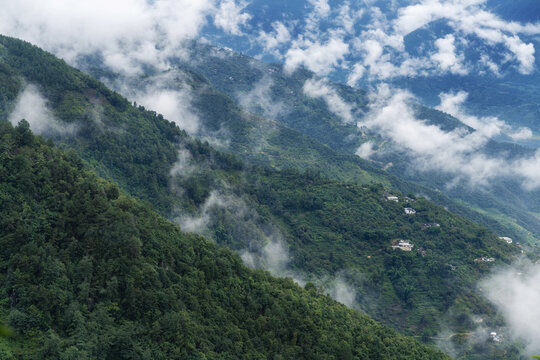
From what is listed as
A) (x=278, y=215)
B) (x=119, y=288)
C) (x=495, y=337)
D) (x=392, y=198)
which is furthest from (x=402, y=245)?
(x=119, y=288)

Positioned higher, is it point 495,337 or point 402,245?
point 402,245

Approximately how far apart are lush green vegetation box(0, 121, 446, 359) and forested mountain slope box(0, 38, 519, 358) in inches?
1797

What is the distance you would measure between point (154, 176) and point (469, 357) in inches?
3582

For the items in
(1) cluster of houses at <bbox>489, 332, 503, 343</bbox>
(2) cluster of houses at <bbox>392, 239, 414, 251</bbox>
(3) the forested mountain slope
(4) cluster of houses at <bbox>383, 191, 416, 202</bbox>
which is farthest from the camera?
(4) cluster of houses at <bbox>383, 191, 416, 202</bbox>

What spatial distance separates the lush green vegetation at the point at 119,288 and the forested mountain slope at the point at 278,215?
4563 cm

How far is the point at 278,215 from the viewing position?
142500 millimetres

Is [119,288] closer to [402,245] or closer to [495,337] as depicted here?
[495,337]

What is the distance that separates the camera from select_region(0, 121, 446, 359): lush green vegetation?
4447cm

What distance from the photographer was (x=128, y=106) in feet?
460

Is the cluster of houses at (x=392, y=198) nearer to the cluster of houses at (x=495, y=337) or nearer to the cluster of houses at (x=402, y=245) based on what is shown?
the cluster of houses at (x=402, y=245)

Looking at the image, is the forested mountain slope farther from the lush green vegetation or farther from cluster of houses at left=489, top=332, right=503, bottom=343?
the lush green vegetation

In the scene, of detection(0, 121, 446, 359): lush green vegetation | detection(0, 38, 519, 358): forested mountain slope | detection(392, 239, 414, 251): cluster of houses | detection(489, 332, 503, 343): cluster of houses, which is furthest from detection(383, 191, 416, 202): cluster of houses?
detection(0, 121, 446, 359): lush green vegetation

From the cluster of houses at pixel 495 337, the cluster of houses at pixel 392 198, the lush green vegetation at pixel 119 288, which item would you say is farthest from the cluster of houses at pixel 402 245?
the lush green vegetation at pixel 119 288

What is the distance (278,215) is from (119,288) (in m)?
93.1
